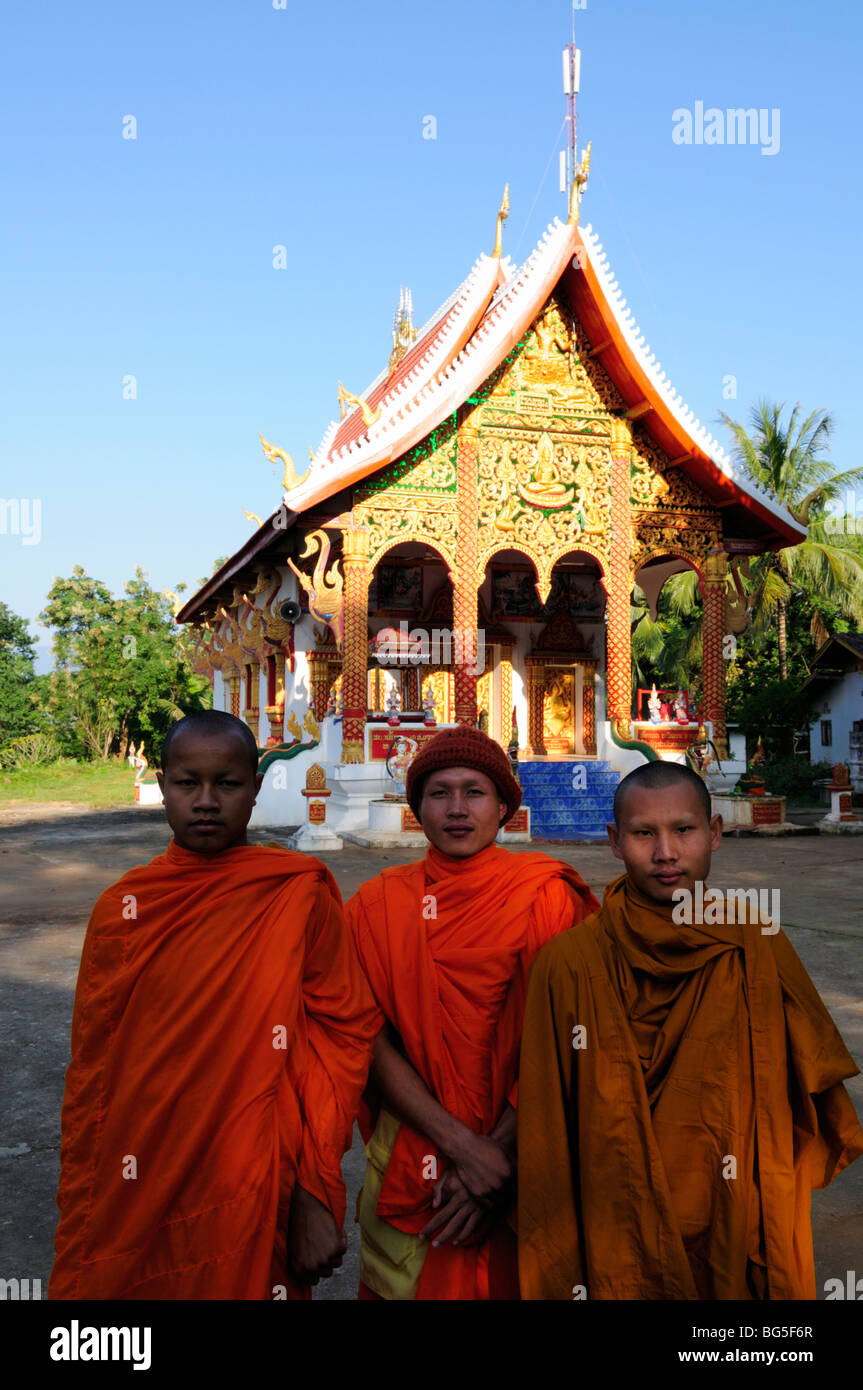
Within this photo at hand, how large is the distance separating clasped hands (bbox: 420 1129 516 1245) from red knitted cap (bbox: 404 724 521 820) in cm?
65

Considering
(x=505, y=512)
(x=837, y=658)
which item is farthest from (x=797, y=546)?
(x=505, y=512)

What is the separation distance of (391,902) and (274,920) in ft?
0.92

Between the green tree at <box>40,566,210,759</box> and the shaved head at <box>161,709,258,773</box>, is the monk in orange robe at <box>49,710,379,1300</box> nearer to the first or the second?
the shaved head at <box>161,709,258,773</box>

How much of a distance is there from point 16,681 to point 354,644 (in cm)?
2498

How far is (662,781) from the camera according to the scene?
1820 millimetres

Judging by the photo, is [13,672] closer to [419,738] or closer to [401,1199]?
[419,738]

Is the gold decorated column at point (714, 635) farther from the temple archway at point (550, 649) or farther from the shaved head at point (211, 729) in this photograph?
the shaved head at point (211, 729)

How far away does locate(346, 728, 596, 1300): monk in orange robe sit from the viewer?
6.01 ft

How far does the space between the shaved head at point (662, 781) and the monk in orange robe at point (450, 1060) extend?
258 mm

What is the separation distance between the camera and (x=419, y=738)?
12648 mm

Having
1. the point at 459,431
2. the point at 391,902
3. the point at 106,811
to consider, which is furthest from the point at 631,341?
the point at 391,902

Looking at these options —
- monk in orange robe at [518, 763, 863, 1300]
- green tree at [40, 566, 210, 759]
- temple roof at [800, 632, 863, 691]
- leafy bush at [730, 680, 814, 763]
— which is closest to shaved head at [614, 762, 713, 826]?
monk in orange robe at [518, 763, 863, 1300]

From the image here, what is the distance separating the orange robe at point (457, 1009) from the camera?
6.13 ft

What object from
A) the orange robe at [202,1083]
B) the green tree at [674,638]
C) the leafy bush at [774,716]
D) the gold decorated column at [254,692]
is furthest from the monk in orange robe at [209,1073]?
the green tree at [674,638]
